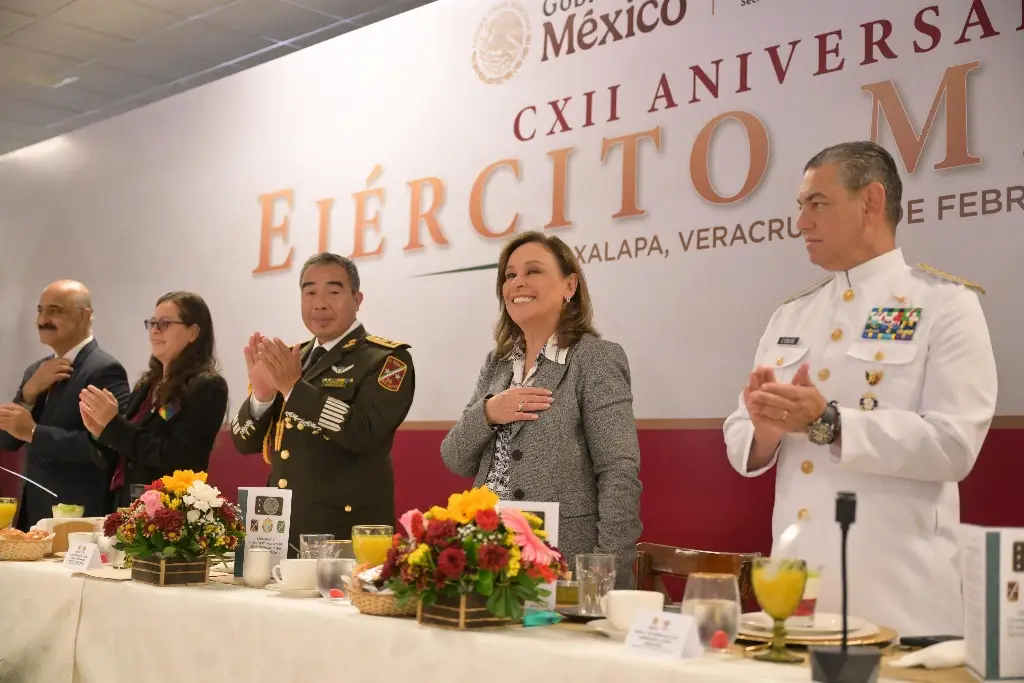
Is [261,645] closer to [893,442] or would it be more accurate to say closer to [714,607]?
[714,607]

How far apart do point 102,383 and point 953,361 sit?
3610 millimetres

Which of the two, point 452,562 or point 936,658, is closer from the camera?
point 936,658

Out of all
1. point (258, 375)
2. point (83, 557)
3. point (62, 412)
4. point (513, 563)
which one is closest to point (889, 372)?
point (513, 563)

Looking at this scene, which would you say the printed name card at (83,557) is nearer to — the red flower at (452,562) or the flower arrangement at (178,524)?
the flower arrangement at (178,524)

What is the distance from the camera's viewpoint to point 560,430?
8.69 feet

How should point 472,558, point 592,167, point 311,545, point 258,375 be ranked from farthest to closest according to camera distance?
point 592,167
point 258,375
point 311,545
point 472,558

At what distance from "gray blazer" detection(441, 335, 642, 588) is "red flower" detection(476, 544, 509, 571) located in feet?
2.38

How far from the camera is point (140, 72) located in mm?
6117

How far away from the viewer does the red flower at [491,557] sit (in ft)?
6.11

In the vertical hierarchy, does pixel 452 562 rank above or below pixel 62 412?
below

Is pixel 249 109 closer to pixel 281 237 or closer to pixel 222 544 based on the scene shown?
pixel 281 237

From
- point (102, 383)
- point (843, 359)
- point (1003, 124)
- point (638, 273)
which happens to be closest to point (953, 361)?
point (843, 359)

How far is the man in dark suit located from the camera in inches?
173

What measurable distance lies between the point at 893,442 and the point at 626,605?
65 cm
